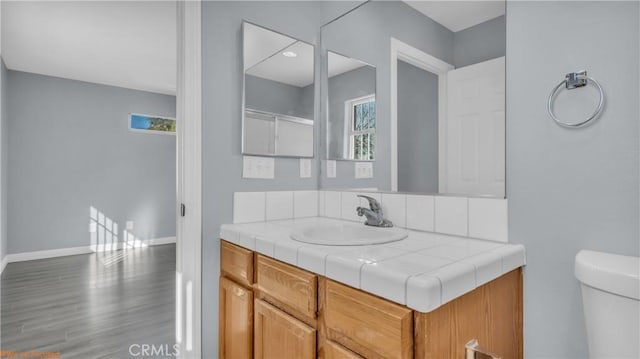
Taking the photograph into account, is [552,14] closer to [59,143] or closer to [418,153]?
[418,153]

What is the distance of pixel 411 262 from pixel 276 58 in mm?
1300

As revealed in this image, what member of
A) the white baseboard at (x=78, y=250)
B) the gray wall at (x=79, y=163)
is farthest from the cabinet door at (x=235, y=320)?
the gray wall at (x=79, y=163)

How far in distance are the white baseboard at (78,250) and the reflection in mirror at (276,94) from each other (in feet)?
13.8

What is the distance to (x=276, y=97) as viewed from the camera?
1.72 m

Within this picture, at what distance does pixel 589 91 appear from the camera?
89cm

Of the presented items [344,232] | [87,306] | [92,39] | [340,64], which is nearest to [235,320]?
[344,232]

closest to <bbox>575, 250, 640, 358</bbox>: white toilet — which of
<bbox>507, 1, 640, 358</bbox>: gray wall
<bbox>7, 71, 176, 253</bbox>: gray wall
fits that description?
<bbox>507, 1, 640, 358</bbox>: gray wall

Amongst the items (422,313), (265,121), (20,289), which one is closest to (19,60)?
(20,289)

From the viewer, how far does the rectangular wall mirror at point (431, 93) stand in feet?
3.73

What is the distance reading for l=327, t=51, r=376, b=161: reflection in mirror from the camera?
165 centimetres

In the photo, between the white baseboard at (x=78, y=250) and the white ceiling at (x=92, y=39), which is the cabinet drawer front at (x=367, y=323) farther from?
the white baseboard at (x=78, y=250)

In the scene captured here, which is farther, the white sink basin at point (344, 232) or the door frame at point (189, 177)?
the door frame at point (189, 177)

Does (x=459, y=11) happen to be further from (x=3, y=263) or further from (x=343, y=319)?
(x=3, y=263)

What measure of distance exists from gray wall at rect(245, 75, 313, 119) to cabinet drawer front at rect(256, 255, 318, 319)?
0.82 m
